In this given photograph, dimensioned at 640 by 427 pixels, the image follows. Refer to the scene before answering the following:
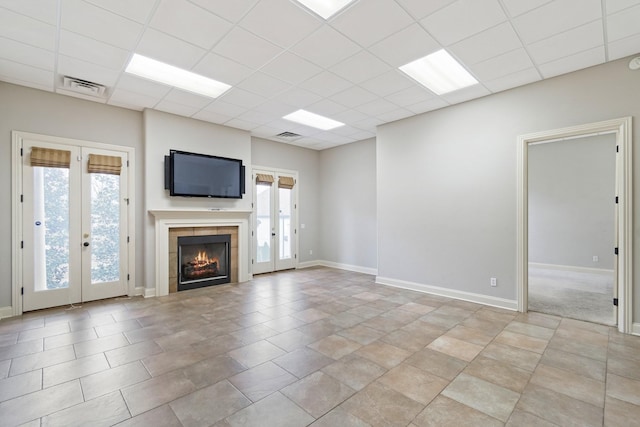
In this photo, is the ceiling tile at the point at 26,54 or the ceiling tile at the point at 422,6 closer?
the ceiling tile at the point at 422,6

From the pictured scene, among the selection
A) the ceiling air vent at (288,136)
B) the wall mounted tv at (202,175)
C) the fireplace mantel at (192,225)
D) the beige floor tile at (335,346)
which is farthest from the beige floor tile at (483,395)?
the ceiling air vent at (288,136)

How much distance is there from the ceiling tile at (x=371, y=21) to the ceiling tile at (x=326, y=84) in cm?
85

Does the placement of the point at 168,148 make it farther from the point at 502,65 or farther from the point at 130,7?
the point at 502,65

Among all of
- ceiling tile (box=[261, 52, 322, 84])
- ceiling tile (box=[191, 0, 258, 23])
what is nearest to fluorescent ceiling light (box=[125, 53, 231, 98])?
ceiling tile (box=[261, 52, 322, 84])

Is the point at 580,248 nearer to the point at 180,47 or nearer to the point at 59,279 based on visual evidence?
the point at 180,47

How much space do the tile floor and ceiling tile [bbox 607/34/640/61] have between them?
324 cm

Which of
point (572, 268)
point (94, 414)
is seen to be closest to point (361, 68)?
point (94, 414)

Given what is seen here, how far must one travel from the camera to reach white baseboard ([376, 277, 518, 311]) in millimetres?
4379

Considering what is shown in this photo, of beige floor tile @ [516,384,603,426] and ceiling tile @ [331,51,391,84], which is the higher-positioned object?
ceiling tile @ [331,51,391,84]

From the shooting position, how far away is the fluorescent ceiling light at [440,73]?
3.67m

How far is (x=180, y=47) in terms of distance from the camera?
128 inches

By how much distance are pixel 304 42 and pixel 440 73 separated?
2025mm

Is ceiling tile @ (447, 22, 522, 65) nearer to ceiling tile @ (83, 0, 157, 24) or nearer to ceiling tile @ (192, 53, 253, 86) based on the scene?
ceiling tile @ (192, 53, 253, 86)

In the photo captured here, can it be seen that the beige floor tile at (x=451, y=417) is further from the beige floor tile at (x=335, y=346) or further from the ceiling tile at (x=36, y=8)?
the ceiling tile at (x=36, y=8)
